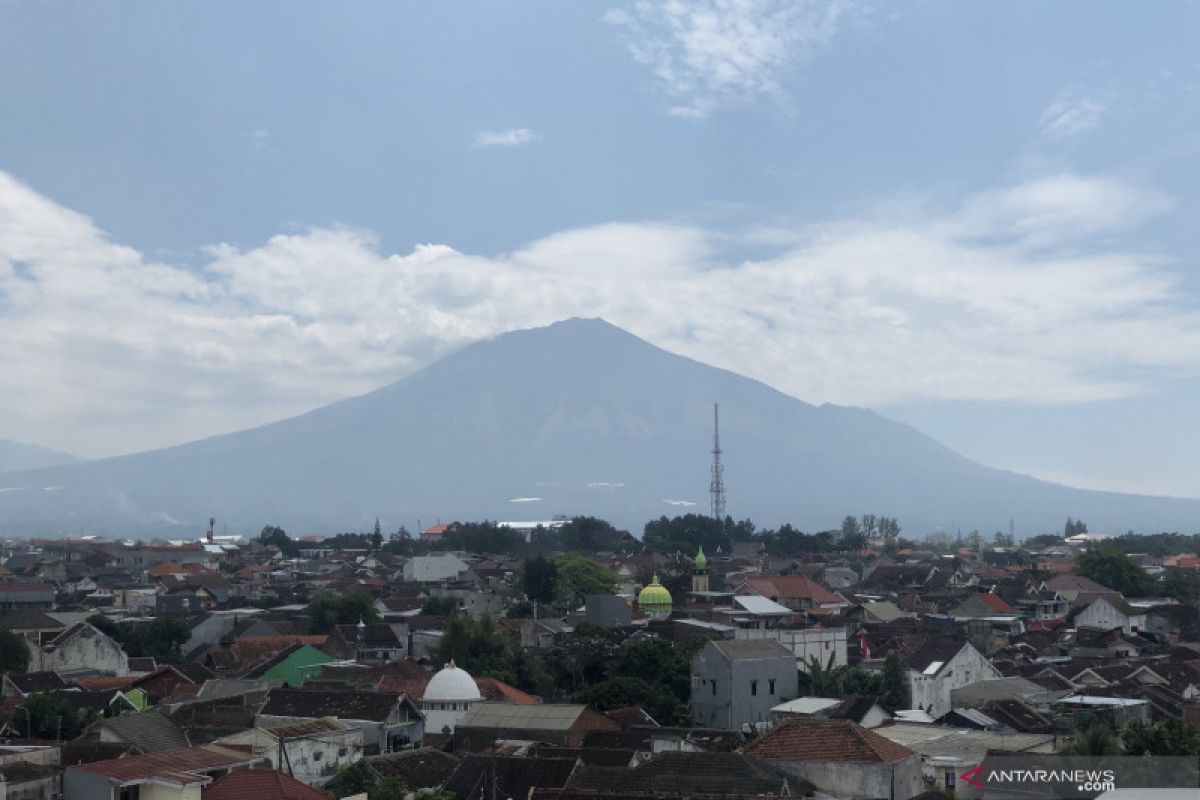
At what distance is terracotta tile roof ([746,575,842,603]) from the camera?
183 ft

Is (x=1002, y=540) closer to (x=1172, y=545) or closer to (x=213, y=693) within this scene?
(x=1172, y=545)

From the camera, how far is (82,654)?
128 feet

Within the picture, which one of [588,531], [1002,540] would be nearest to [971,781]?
[588,531]

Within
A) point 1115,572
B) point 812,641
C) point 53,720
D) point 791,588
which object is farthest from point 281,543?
point 53,720

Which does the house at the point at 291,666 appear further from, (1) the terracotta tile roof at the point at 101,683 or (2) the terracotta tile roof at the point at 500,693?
(2) the terracotta tile roof at the point at 500,693

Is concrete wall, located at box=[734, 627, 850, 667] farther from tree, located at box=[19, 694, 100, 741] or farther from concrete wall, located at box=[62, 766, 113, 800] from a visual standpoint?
concrete wall, located at box=[62, 766, 113, 800]

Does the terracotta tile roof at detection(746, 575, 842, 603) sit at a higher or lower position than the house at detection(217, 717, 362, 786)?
higher

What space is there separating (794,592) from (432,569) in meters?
20.4

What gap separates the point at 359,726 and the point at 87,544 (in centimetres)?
7482

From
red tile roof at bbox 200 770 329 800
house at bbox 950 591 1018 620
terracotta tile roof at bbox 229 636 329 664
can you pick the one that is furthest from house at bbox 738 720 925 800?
house at bbox 950 591 1018 620

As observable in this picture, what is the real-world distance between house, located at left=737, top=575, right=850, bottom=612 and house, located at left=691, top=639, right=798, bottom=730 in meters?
21.6

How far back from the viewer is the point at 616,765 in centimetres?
2291

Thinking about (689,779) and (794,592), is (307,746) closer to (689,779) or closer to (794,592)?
(689,779)

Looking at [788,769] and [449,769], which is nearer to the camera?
[788,769]
